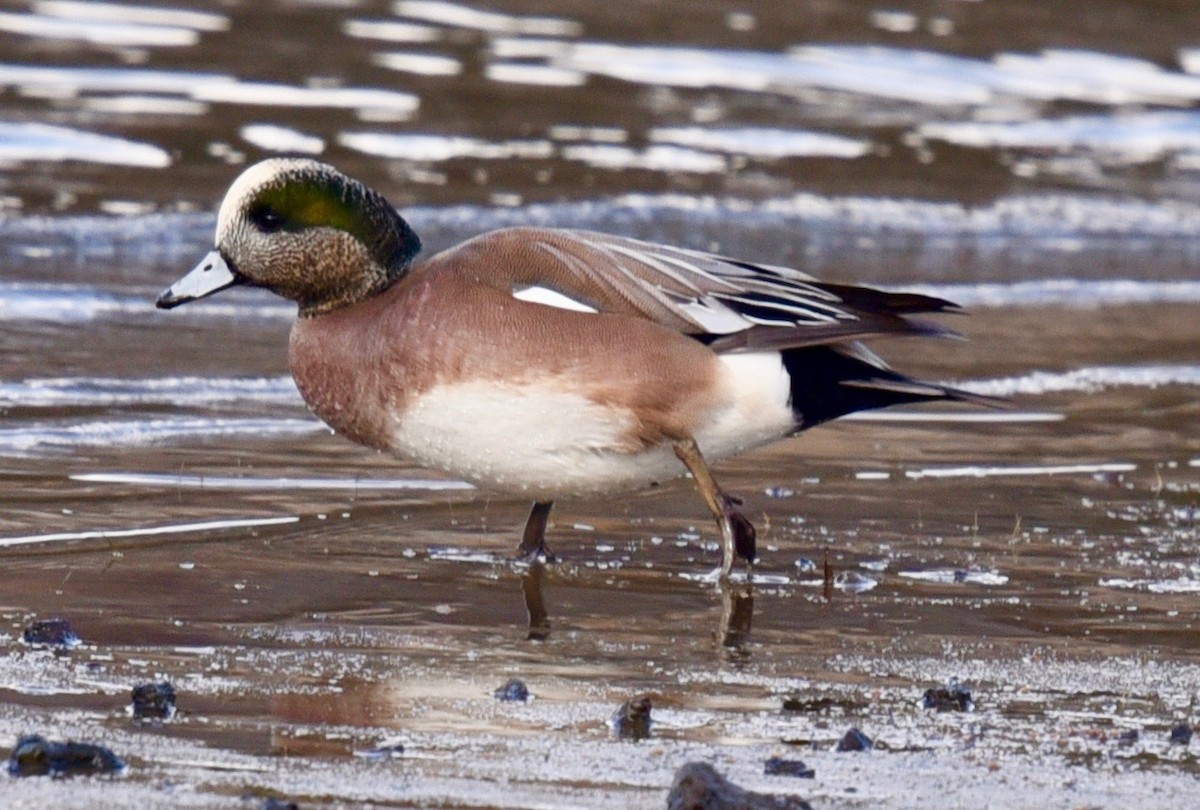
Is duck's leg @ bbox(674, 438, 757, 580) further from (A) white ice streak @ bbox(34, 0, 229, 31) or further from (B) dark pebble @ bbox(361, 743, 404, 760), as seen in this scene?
(A) white ice streak @ bbox(34, 0, 229, 31)

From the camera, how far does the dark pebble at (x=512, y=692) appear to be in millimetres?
4172

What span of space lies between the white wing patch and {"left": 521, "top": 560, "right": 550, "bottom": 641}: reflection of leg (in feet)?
2.16

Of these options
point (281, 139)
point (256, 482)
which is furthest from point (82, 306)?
point (281, 139)

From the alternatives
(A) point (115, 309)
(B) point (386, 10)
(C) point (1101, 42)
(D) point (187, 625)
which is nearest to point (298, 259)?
(D) point (187, 625)

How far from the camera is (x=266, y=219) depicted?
549 centimetres

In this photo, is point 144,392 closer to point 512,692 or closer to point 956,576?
point 956,576

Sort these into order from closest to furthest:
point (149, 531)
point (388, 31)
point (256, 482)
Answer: point (149, 531) < point (256, 482) < point (388, 31)

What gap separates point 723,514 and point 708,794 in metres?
2.20

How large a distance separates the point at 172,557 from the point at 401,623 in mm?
825

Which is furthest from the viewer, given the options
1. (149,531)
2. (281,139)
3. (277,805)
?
(281,139)

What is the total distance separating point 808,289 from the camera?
558 cm

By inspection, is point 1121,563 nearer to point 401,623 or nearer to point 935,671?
point 935,671

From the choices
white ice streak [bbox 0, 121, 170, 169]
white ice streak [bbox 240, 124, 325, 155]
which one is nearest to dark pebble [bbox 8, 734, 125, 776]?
white ice streak [bbox 0, 121, 170, 169]

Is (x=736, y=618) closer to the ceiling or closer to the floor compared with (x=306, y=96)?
closer to the ceiling
